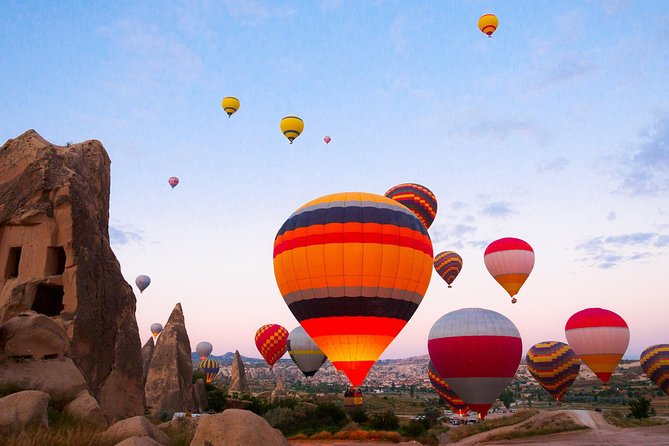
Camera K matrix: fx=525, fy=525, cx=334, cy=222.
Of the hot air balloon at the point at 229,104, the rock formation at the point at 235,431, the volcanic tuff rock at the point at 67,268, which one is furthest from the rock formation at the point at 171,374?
the rock formation at the point at 235,431

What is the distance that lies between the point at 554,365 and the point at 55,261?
43123 mm

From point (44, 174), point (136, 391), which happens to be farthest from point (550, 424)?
point (44, 174)

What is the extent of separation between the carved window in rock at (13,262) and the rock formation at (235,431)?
338 inches

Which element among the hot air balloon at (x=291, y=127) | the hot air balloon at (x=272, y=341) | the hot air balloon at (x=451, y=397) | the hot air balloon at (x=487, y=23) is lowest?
the hot air balloon at (x=451, y=397)

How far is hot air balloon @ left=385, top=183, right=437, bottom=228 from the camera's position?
40594 mm

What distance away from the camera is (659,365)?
1885 inches

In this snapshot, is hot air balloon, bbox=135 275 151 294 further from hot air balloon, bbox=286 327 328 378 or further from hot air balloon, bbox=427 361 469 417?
hot air balloon, bbox=427 361 469 417

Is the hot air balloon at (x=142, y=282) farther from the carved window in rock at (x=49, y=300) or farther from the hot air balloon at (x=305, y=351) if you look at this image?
the carved window in rock at (x=49, y=300)

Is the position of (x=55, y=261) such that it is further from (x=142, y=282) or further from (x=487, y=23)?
(x=142, y=282)

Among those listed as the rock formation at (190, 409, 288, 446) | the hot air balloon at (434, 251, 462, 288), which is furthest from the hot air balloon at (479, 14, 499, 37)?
the rock formation at (190, 409, 288, 446)

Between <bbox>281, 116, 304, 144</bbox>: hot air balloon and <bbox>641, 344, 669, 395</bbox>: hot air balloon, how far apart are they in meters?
39.0

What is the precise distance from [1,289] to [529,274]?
3793 centimetres

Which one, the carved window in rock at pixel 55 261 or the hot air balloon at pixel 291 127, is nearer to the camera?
the carved window in rock at pixel 55 261

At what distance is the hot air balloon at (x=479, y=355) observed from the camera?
31219 millimetres
